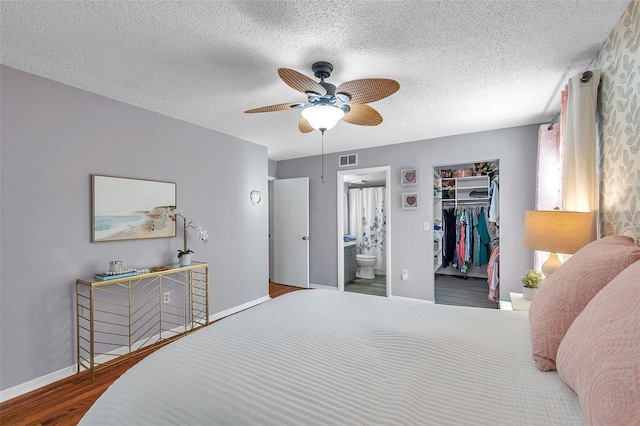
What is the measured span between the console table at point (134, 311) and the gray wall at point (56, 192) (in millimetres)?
113

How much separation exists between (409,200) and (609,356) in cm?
354

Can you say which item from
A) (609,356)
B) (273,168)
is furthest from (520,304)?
(273,168)

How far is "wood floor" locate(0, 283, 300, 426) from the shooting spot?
180 centimetres

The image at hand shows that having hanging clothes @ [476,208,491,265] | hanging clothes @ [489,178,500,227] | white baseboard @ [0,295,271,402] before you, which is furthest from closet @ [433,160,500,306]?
white baseboard @ [0,295,271,402]

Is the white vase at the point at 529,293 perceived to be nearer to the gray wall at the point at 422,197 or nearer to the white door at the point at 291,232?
the gray wall at the point at 422,197

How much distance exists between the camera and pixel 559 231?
1835 millimetres

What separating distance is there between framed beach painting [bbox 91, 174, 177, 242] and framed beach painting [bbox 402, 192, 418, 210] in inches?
117

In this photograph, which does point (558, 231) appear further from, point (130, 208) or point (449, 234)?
point (449, 234)

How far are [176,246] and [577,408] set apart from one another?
128 inches

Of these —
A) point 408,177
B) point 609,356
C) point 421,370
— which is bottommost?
point 421,370

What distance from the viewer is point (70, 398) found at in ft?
6.57

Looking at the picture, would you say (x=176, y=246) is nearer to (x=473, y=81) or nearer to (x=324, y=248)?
(x=324, y=248)

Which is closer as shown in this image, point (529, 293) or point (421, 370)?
point (421, 370)

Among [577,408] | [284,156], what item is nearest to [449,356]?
[577,408]
